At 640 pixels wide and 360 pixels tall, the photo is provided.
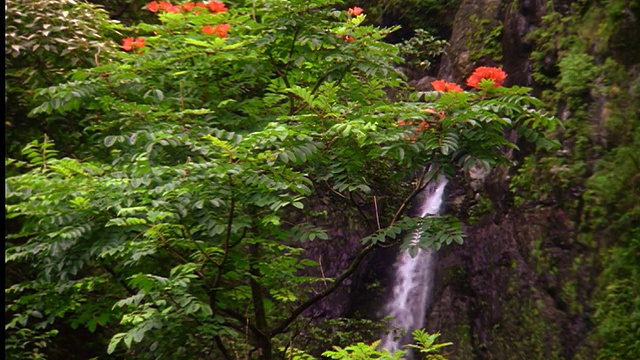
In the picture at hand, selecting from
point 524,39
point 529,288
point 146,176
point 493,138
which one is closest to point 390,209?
point 529,288

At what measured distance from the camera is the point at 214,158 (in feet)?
11.7

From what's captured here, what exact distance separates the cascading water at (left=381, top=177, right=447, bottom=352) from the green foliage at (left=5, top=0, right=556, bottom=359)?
4.06 meters

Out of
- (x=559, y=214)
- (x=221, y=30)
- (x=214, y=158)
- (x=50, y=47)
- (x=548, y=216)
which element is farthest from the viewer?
(x=548, y=216)

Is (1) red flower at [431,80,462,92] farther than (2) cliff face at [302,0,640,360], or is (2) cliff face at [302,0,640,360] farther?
(2) cliff face at [302,0,640,360]

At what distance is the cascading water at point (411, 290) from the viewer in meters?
8.31

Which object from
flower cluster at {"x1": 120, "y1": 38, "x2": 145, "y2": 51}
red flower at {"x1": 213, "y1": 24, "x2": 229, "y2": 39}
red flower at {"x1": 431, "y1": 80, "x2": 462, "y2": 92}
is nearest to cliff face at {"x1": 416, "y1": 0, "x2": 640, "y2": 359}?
red flower at {"x1": 431, "y1": 80, "x2": 462, "y2": 92}

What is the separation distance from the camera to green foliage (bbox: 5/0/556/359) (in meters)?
3.27

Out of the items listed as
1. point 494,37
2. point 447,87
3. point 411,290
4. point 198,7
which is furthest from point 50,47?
point 494,37

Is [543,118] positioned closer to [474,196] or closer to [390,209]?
[390,209]

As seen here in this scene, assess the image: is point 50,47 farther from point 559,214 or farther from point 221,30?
point 559,214

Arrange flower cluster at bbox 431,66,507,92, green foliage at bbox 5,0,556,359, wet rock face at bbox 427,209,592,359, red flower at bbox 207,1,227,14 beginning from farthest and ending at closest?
wet rock face at bbox 427,209,592,359 → red flower at bbox 207,1,227,14 → flower cluster at bbox 431,66,507,92 → green foliage at bbox 5,0,556,359

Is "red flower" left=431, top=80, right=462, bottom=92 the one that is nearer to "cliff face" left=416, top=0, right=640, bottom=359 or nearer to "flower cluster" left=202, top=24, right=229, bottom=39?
"flower cluster" left=202, top=24, right=229, bottom=39

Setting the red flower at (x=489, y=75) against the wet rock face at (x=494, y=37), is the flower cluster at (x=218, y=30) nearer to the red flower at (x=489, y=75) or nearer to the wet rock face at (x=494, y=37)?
the red flower at (x=489, y=75)

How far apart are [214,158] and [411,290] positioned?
560 cm
